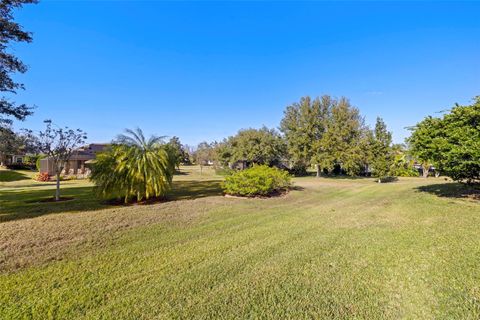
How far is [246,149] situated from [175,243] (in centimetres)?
2487

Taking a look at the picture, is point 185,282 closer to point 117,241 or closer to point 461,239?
point 117,241

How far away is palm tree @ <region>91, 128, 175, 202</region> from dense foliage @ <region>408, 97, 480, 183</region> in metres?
11.3

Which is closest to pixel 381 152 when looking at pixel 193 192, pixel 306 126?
pixel 306 126

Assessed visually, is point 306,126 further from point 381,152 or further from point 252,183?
point 252,183

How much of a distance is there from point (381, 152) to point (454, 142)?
52.3ft

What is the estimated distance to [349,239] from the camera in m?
5.43

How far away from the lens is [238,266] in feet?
13.3

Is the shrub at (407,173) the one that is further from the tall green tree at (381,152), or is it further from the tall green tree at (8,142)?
the tall green tree at (8,142)

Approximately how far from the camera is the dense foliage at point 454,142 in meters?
8.26

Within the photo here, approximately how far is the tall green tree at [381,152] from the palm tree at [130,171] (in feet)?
67.4

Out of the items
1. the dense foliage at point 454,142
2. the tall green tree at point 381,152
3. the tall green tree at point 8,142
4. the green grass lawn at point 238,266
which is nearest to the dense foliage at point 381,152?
the tall green tree at point 381,152

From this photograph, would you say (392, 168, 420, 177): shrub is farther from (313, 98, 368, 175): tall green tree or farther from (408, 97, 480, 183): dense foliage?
(408, 97, 480, 183): dense foliage

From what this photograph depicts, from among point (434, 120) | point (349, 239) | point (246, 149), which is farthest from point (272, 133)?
point (349, 239)

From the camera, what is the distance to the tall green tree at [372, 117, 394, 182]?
73.5 ft
